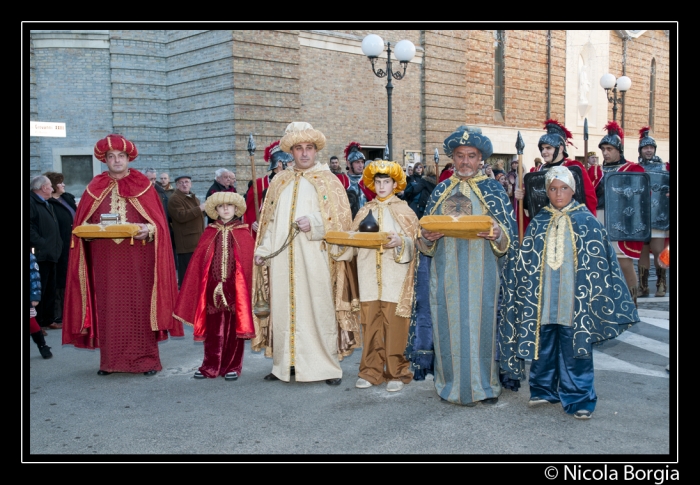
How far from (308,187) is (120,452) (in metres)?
2.74

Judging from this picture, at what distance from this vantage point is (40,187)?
26.6ft

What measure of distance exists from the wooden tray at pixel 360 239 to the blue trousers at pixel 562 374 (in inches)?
55.2

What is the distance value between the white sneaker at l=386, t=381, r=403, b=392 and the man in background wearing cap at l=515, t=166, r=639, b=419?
1.12 metres

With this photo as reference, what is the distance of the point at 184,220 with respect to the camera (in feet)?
32.7

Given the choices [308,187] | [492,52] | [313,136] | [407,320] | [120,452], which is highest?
[492,52]

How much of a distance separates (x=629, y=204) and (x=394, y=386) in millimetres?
3883

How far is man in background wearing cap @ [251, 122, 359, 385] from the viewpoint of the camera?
5891 mm

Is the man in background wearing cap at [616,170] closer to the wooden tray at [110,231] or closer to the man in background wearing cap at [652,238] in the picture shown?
the man in background wearing cap at [652,238]

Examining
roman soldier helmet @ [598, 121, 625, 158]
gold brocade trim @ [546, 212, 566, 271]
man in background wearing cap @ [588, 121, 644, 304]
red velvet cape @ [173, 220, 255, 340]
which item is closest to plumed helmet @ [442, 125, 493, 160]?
gold brocade trim @ [546, 212, 566, 271]

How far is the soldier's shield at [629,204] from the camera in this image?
756cm

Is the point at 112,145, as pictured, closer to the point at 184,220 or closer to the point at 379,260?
the point at 379,260

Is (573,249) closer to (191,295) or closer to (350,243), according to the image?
(350,243)

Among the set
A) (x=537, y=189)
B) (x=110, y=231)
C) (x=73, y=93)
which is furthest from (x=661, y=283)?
(x=73, y=93)
